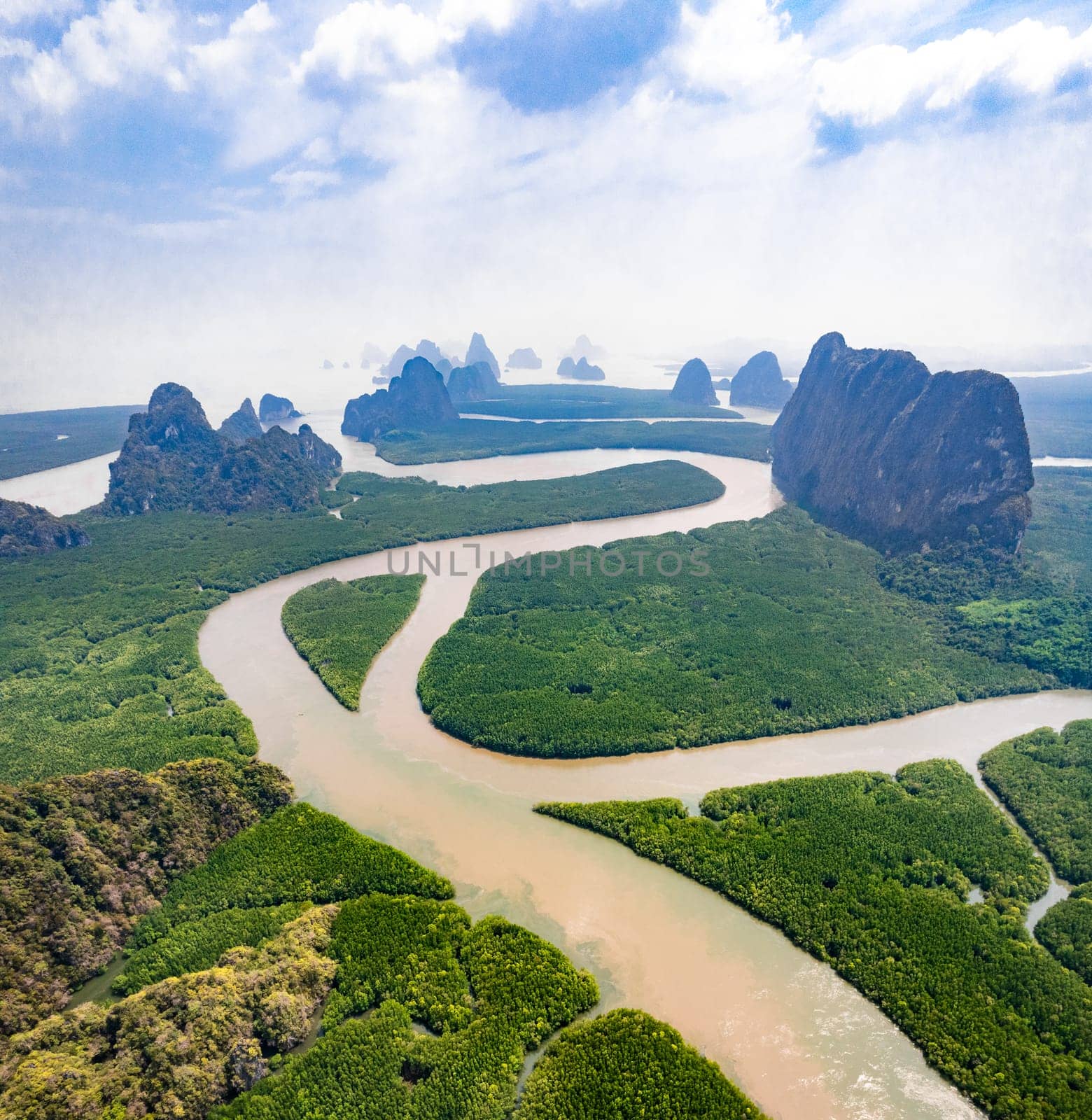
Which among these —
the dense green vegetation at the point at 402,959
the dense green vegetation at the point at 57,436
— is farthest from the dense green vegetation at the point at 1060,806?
the dense green vegetation at the point at 57,436

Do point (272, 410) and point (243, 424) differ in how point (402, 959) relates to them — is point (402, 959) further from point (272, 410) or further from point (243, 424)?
point (272, 410)

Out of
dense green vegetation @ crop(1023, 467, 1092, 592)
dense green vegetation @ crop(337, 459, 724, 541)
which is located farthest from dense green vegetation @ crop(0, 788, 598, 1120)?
dense green vegetation @ crop(1023, 467, 1092, 592)

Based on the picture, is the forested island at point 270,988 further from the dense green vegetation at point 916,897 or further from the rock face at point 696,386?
the rock face at point 696,386

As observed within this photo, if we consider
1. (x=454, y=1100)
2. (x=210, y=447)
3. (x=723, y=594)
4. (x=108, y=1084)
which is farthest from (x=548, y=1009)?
(x=210, y=447)

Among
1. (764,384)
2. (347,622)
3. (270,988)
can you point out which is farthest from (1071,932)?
(764,384)

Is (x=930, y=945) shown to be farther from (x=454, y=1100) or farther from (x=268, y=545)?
(x=268, y=545)
